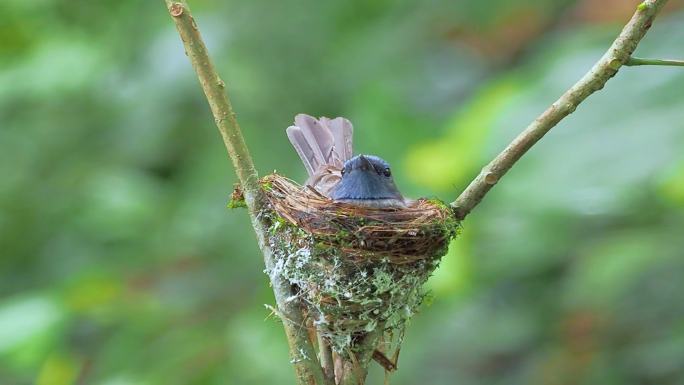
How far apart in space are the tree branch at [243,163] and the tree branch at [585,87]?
0.59 metres

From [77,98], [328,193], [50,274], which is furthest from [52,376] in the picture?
[77,98]

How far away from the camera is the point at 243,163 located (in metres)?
2.68

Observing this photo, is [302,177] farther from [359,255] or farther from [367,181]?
[359,255]

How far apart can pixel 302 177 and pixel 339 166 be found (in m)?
0.31

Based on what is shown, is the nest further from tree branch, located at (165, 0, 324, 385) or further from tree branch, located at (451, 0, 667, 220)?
tree branch, located at (451, 0, 667, 220)

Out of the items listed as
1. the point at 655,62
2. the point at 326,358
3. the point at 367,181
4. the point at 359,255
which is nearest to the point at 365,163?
the point at 367,181

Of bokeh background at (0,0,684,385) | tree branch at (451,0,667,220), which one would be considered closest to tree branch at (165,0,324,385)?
tree branch at (451,0,667,220)

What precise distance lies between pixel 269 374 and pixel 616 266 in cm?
151

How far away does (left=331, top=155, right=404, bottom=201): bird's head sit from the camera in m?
4.22

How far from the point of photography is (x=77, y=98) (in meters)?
6.51

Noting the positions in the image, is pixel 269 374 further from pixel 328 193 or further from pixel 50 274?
pixel 50 274

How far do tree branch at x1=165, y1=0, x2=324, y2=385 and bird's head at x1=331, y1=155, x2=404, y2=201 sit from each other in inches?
56.4

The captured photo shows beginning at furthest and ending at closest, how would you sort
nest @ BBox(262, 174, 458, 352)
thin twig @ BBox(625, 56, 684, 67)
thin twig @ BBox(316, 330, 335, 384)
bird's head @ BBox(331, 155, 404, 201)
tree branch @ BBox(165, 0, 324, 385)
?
bird's head @ BBox(331, 155, 404, 201), nest @ BBox(262, 174, 458, 352), thin twig @ BBox(316, 330, 335, 384), tree branch @ BBox(165, 0, 324, 385), thin twig @ BBox(625, 56, 684, 67)

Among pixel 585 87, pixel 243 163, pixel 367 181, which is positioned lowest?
pixel 585 87
